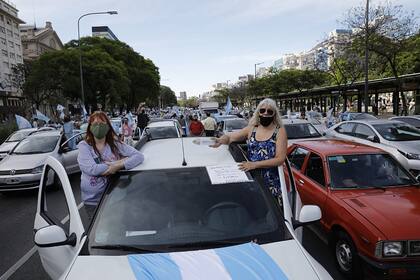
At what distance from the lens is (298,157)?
6688 mm

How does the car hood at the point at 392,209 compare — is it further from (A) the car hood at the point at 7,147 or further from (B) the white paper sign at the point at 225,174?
(A) the car hood at the point at 7,147

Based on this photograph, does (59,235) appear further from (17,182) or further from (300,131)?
(300,131)

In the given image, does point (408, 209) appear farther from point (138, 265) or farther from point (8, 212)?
point (8, 212)

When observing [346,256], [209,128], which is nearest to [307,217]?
[346,256]

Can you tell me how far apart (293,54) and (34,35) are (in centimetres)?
12781

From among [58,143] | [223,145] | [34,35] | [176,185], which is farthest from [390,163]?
[34,35]

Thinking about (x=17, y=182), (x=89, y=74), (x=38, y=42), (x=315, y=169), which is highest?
(x=38, y=42)

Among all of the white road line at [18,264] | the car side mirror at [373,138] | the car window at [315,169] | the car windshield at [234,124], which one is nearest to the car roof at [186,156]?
the car window at [315,169]

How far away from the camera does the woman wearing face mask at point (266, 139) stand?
374cm

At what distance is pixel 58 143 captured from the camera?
1088cm

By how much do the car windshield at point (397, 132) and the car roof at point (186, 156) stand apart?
8020 mm

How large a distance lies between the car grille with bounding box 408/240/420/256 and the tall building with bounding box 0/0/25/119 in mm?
65065

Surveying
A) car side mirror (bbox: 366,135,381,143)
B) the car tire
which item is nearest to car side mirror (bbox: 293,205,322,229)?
the car tire

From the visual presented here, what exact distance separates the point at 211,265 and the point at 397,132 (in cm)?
981
